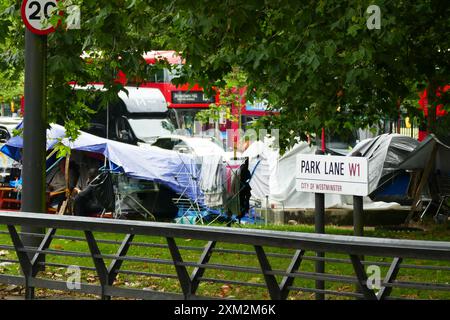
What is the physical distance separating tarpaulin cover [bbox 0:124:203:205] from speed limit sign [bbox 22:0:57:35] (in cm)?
1127

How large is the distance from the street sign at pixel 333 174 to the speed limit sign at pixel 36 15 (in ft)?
11.1

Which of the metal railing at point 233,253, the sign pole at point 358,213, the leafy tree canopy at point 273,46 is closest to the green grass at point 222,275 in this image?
the metal railing at point 233,253

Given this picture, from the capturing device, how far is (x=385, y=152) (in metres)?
22.7

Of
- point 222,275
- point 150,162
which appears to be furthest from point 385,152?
point 222,275

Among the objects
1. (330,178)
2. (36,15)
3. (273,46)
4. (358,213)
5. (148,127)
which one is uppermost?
(36,15)

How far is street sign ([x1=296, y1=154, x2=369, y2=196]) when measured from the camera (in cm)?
819

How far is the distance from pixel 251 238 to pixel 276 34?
6.04 meters

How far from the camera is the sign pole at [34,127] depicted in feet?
35.1

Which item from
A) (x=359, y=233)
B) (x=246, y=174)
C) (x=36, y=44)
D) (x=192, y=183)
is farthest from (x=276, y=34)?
(x=192, y=183)

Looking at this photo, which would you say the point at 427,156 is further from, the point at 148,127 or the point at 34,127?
the point at 148,127

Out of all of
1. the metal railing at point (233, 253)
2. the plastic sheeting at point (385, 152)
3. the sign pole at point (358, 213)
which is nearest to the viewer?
the metal railing at point (233, 253)

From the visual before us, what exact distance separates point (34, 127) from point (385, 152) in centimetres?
1326

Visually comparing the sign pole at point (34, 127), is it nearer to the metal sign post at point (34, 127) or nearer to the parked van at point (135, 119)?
the metal sign post at point (34, 127)
